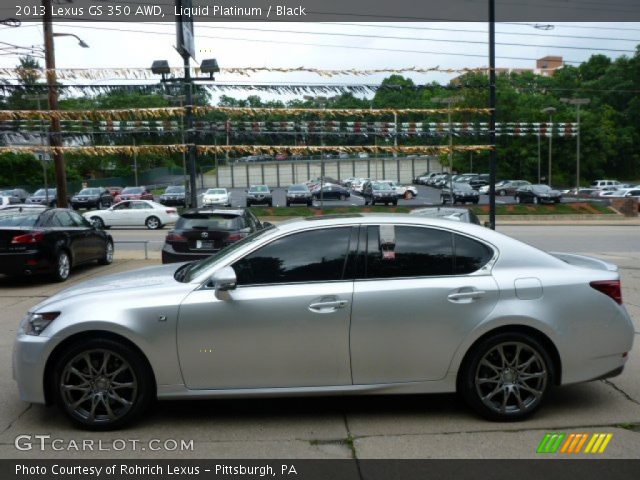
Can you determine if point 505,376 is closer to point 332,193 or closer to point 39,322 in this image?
point 39,322

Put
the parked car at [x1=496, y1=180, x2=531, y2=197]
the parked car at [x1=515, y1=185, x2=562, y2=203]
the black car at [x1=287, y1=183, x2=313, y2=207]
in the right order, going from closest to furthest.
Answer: the black car at [x1=287, y1=183, x2=313, y2=207] < the parked car at [x1=515, y1=185, x2=562, y2=203] < the parked car at [x1=496, y1=180, x2=531, y2=197]

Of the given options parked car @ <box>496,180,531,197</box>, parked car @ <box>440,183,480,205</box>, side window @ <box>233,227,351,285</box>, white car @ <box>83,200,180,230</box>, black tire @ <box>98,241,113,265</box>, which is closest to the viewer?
side window @ <box>233,227,351,285</box>

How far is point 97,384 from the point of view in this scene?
456 cm

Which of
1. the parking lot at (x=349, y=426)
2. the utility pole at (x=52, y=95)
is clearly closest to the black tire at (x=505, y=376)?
the parking lot at (x=349, y=426)

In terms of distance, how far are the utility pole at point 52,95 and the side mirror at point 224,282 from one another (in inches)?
477

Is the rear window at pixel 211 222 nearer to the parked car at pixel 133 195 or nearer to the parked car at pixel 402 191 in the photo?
the parked car at pixel 402 191

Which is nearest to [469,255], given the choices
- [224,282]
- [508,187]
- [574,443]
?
[574,443]

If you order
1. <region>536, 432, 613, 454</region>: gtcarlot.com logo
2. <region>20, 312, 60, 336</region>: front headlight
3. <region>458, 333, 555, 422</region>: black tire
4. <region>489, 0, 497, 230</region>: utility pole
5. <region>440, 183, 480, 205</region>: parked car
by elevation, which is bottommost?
<region>440, 183, 480, 205</region>: parked car

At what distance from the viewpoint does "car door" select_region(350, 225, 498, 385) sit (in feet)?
15.1

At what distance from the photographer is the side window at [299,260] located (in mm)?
4734

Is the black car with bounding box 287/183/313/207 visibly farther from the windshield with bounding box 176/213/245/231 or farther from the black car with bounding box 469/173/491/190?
the windshield with bounding box 176/213/245/231

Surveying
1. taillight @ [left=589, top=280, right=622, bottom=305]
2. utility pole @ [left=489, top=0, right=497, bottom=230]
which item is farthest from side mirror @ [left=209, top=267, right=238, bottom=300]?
utility pole @ [left=489, top=0, right=497, bottom=230]
